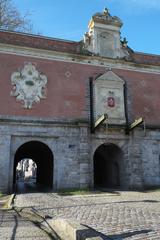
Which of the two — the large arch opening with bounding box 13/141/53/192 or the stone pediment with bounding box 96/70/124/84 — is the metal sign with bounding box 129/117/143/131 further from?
the large arch opening with bounding box 13/141/53/192

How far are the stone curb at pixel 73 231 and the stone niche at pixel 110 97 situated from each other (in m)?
11.9

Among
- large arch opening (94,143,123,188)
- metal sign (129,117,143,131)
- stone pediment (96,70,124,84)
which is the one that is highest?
stone pediment (96,70,124,84)

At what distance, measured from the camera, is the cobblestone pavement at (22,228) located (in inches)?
225

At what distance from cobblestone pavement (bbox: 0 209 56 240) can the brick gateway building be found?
7.47 meters

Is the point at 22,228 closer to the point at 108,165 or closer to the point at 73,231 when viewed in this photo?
the point at 73,231

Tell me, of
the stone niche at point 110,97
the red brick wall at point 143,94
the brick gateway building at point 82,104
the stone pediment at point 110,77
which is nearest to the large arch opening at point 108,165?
the brick gateway building at point 82,104

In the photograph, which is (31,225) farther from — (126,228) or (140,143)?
(140,143)

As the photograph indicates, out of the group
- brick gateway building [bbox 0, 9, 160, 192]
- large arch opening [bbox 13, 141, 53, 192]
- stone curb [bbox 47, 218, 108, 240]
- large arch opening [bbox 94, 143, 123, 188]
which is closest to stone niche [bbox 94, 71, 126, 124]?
brick gateway building [bbox 0, 9, 160, 192]

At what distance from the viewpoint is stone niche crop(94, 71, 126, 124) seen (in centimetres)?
1792

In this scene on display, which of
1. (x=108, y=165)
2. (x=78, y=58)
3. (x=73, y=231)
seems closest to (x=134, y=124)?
(x=108, y=165)

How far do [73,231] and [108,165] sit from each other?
51.1 feet

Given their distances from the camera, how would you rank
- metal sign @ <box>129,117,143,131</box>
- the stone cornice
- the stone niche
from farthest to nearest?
1. the stone niche
2. the stone cornice
3. metal sign @ <box>129,117,143,131</box>

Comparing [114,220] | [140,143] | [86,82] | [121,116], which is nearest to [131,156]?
[140,143]

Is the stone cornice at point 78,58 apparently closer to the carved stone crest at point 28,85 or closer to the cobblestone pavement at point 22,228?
the carved stone crest at point 28,85
